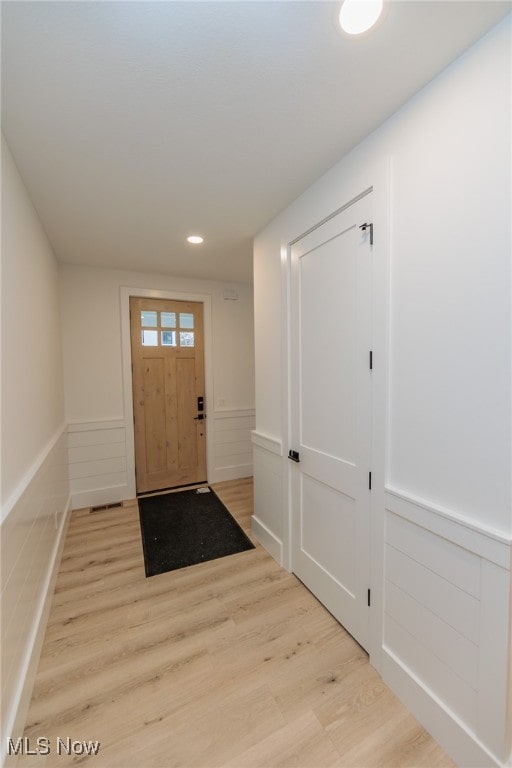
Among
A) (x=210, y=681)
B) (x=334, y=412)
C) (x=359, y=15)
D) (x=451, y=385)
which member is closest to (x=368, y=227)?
(x=359, y=15)

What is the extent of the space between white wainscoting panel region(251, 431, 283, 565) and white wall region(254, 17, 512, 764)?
3.19ft

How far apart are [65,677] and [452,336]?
2286mm

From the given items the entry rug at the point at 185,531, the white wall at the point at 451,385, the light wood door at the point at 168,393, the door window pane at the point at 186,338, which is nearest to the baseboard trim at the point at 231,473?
the light wood door at the point at 168,393

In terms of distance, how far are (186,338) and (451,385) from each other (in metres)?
3.12

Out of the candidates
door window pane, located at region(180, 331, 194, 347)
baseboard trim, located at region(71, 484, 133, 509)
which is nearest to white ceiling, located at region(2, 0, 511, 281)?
door window pane, located at region(180, 331, 194, 347)

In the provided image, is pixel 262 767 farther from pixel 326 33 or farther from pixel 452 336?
pixel 326 33

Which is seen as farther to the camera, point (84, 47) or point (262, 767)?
point (262, 767)

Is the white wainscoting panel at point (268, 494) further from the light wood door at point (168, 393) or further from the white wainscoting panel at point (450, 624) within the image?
the light wood door at point (168, 393)

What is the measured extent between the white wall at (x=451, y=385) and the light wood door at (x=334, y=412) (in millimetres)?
151

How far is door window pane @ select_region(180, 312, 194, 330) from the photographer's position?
3752 millimetres

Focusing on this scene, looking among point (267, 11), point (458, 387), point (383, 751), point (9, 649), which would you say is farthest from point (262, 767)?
point (267, 11)

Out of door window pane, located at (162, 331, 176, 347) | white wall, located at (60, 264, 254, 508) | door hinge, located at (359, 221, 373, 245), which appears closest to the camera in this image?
door hinge, located at (359, 221, 373, 245)

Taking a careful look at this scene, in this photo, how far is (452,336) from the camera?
114cm

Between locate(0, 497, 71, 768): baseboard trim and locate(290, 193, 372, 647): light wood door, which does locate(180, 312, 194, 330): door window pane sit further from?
locate(0, 497, 71, 768): baseboard trim
